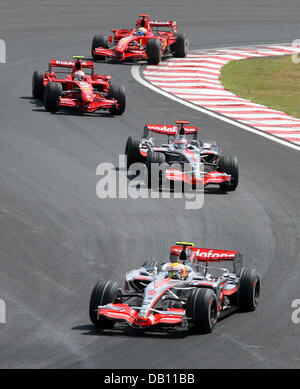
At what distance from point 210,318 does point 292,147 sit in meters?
11.1

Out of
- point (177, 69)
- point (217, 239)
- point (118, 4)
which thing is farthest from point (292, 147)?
point (118, 4)

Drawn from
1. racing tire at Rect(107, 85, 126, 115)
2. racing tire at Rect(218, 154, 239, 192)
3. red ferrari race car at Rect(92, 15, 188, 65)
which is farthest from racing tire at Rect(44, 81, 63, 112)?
red ferrari race car at Rect(92, 15, 188, 65)

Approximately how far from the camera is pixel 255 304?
39.2ft

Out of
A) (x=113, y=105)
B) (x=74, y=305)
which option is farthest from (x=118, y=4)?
(x=74, y=305)

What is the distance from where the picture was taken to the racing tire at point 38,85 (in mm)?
24656

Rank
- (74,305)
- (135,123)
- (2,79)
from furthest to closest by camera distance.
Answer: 1. (2,79)
2. (135,123)
3. (74,305)

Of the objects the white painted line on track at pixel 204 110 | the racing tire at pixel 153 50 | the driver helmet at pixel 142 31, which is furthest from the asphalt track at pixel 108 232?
the driver helmet at pixel 142 31

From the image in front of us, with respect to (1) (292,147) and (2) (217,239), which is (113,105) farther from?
(2) (217,239)

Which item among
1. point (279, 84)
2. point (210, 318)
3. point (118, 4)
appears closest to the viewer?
point (210, 318)

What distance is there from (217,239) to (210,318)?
393 centimetres

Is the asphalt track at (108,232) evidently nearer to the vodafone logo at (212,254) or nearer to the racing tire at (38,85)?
the racing tire at (38,85)

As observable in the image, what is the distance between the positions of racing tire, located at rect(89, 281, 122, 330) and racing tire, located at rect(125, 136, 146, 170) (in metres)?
7.75

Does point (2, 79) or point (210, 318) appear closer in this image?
point (210, 318)

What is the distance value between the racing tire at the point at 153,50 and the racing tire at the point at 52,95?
735 centimetres
